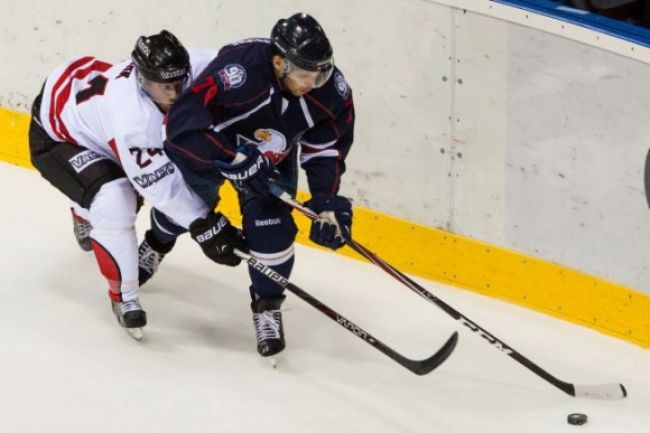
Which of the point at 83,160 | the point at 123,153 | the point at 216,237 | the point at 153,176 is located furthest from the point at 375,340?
the point at 83,160

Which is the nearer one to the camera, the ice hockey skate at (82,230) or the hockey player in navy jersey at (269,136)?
the hockey player in navy jersey at (269,136)

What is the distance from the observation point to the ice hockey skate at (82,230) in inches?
186

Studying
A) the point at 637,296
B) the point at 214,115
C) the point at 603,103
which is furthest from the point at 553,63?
the point at 214,115

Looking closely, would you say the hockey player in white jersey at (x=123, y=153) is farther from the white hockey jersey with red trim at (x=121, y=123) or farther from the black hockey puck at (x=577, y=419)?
the black hockey puck at (x=577, y=419)

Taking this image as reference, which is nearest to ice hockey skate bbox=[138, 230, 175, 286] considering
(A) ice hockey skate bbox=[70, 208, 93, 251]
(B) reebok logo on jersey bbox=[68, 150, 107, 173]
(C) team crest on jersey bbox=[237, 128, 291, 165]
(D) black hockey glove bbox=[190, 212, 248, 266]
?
(A) ice hockey skate bbox=[70, 208, 93, 251]

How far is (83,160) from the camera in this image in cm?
418

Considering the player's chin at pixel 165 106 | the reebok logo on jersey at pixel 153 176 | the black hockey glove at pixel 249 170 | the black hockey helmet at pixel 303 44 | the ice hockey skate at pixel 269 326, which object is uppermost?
the black hockey helmet at pixel 303 44

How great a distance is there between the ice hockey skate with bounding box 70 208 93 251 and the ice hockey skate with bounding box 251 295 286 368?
82 centimetres

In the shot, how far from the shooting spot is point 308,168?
4.15m

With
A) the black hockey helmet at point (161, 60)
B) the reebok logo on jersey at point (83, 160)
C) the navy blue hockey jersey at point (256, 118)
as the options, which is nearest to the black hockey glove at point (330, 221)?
the navy blue hockey jersey at point (256, 118)

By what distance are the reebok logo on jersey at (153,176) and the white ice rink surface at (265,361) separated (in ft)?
1.68

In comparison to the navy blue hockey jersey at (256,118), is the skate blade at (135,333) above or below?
below

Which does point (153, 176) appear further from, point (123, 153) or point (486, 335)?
point (486, 335)

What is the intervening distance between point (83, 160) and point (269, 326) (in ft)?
2.43
